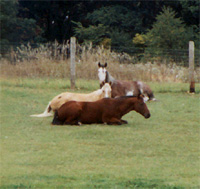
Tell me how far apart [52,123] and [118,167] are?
12.7ft

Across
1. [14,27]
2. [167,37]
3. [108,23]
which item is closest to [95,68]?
[167,37]

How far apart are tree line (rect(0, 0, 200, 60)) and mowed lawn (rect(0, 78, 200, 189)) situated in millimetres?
19738

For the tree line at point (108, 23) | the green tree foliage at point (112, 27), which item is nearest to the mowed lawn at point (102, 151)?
the tree line at point (108, 23)

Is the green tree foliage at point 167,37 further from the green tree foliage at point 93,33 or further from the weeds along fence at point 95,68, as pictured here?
the weeds along fence at point 95,68

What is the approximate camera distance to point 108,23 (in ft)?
131

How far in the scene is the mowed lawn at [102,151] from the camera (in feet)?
18.8

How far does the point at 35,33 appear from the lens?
1663 inches

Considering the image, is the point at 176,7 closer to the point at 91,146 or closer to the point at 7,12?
the point at 7,12

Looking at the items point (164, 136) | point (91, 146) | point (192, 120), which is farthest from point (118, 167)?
point (192, 120)

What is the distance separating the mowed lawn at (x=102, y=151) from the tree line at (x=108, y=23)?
64.8ft

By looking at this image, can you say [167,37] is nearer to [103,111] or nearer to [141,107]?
[141,107]

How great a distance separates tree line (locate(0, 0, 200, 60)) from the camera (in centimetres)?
3189

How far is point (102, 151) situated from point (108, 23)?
33146mm

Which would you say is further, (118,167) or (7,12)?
(7,12)
